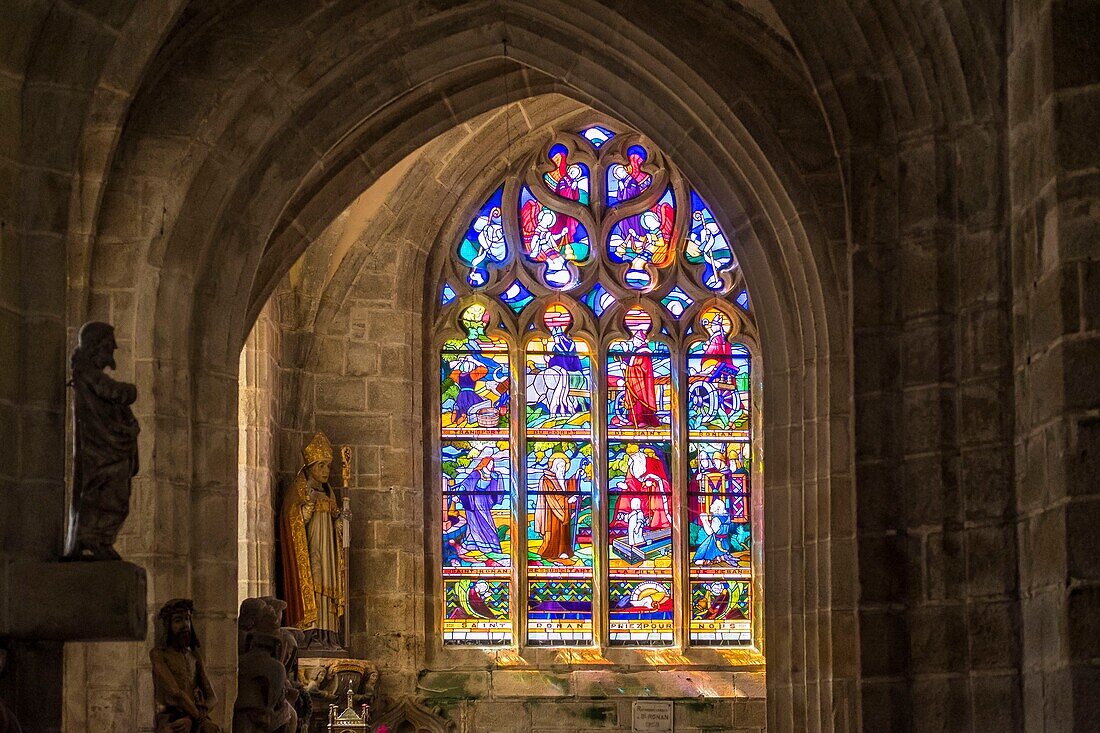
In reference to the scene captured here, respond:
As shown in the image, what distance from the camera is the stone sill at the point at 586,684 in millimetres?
17203

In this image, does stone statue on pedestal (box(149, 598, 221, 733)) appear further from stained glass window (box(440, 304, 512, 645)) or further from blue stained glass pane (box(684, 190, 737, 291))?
blue stained glass pane (box(684, 190, 737, 291))

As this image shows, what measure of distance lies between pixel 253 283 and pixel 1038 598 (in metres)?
7.38

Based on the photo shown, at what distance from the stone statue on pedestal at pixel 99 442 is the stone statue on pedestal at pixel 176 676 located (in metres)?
2.85

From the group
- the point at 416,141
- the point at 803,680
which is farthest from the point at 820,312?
the point at 416,141

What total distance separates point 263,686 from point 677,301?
22.9 feet

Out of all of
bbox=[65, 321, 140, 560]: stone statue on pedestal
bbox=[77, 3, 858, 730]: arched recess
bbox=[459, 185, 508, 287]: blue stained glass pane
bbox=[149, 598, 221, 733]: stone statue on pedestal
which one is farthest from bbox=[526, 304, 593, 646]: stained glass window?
bbox=[65, 321, 140, 560]: stone statue on pedestal

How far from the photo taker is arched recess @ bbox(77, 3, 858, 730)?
12.8 metres

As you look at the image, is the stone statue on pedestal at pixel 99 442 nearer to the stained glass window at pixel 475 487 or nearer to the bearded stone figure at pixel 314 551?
the bearded stone figure at pixel 314 551

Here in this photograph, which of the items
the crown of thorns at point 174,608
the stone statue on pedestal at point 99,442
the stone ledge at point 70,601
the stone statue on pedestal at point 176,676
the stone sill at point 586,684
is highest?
the stone statue on pedestal at point 99,442

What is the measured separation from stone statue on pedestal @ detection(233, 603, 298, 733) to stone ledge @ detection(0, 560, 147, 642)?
15.2 feet

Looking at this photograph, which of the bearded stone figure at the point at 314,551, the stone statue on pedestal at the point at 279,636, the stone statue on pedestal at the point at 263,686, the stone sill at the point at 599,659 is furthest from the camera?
the stone sill at the point at 599,659

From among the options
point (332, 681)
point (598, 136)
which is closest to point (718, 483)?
point (598, 136)

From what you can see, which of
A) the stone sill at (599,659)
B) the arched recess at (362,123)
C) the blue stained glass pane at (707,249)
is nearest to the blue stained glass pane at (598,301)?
the blue stained glass pane at (707,249)

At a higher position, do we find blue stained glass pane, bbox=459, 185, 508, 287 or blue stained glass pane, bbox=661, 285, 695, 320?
blue stained glass pane, bbox=459, 185, 508, 287
